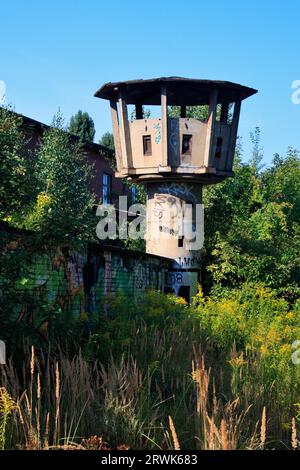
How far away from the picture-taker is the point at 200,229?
66.1 feet

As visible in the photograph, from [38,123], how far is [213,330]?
62.0 feet

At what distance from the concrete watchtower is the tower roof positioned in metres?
0.03

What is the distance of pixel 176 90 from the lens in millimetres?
19859

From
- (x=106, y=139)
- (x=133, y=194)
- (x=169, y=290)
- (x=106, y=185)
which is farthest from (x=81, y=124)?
(x=169, y=290)

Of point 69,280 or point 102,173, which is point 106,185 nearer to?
point 102,173

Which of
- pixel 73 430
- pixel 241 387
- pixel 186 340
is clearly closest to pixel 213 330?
pixel 186 340

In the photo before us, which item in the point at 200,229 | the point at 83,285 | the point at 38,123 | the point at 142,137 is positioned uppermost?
the point at 38,123

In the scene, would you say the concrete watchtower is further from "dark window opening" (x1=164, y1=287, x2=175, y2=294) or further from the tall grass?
the tall grass

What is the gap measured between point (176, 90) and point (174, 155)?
2.26 m

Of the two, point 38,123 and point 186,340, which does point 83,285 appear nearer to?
point 186,340

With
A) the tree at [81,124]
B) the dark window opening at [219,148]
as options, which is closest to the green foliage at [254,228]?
the dark window opening at [219,148]

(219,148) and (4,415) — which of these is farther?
(219,148)

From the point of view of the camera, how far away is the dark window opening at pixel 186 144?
19.2 meters

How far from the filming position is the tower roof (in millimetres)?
19094
